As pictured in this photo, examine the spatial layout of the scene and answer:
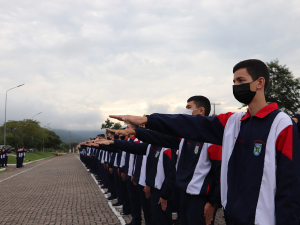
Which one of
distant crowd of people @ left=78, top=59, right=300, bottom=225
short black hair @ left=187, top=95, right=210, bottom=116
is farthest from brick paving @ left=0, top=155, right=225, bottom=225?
distant crowd of people @ left=78, top=59, right=300, bottom=225

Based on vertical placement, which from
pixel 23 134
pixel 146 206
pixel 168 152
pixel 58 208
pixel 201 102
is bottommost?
pixel 58 208

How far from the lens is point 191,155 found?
3.57 metres

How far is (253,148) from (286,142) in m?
0.24

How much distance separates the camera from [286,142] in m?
1.94

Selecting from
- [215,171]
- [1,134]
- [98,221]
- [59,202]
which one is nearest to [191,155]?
[215,171]

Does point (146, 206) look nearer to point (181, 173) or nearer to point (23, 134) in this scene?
point (181, 173)

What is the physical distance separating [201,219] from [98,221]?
4112mm

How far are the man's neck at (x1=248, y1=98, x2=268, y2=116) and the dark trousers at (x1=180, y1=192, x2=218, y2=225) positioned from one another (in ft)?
4.97

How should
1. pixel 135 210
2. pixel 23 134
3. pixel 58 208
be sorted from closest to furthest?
pixel 135 210 < pixel 58 208 < pixel 23 134

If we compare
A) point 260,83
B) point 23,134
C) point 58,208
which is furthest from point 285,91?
point 23,134

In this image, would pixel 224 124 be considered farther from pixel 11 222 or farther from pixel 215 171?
pixel 11 222

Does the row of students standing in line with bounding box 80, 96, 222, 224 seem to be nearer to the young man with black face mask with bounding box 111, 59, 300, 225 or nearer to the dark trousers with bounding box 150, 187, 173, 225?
the dark trousers with bounding box 150, 187, 173, 225

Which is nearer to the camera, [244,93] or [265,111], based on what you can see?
[265,111]

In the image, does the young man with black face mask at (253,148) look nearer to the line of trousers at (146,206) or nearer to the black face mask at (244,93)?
the black face mask at (244,93)
